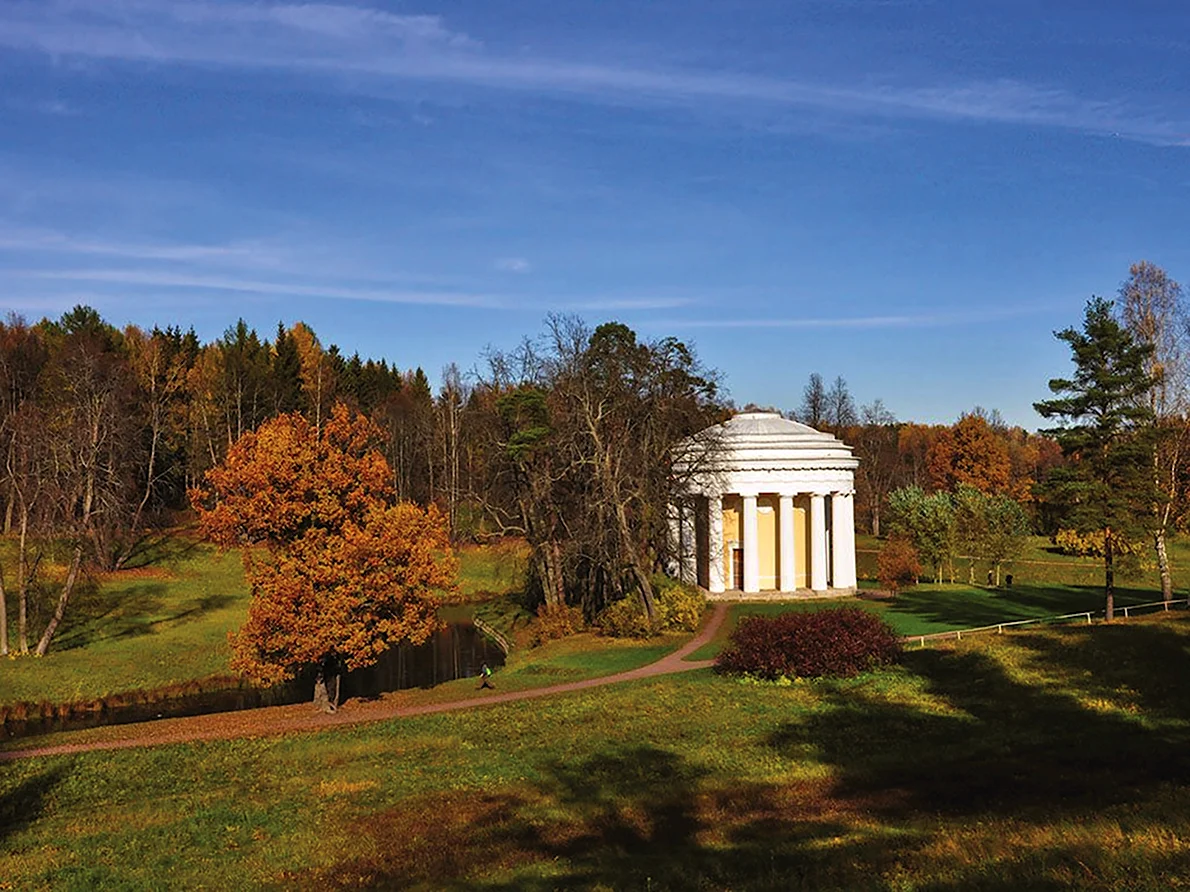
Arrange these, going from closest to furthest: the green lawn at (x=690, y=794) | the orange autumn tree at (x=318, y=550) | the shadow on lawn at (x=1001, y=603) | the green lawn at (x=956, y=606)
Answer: the green lawn at (x=690, y=794) → the orange autumn tree at (x=318, y=550) → the green lawn at (x=956, y=606) → the shadow on lawn at (x=1001, y=603)

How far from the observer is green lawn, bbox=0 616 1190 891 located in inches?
557

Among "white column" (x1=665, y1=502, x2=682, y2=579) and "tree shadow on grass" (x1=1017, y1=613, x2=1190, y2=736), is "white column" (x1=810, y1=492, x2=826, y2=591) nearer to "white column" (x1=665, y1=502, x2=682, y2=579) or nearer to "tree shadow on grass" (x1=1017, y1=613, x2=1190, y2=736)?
"white column" (x1=665, y1=502, x2=682, y2=579)

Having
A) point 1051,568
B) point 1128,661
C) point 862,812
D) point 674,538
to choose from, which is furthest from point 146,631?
point 1051,568

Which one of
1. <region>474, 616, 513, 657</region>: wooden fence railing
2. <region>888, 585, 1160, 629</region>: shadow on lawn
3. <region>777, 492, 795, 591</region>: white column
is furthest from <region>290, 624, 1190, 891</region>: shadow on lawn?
<region>777, 492, 795, 591</region>: white column

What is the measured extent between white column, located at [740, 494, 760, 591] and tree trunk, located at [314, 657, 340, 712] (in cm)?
2901

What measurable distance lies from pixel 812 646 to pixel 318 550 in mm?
16786

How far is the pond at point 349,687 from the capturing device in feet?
112

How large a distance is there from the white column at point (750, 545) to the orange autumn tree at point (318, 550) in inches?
1055

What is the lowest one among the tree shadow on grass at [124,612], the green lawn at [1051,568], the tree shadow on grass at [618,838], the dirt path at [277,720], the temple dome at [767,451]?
the dirt path at [277,720]

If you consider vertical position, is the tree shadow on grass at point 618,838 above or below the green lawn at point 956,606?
below

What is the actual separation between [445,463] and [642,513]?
138ft

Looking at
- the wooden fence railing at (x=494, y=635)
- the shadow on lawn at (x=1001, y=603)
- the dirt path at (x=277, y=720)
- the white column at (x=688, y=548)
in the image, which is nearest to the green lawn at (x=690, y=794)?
the dirt path at (x=277, y=720)

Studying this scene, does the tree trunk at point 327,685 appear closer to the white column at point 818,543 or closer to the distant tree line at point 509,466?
the distant tree line at point 509,466

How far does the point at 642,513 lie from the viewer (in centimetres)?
4853
